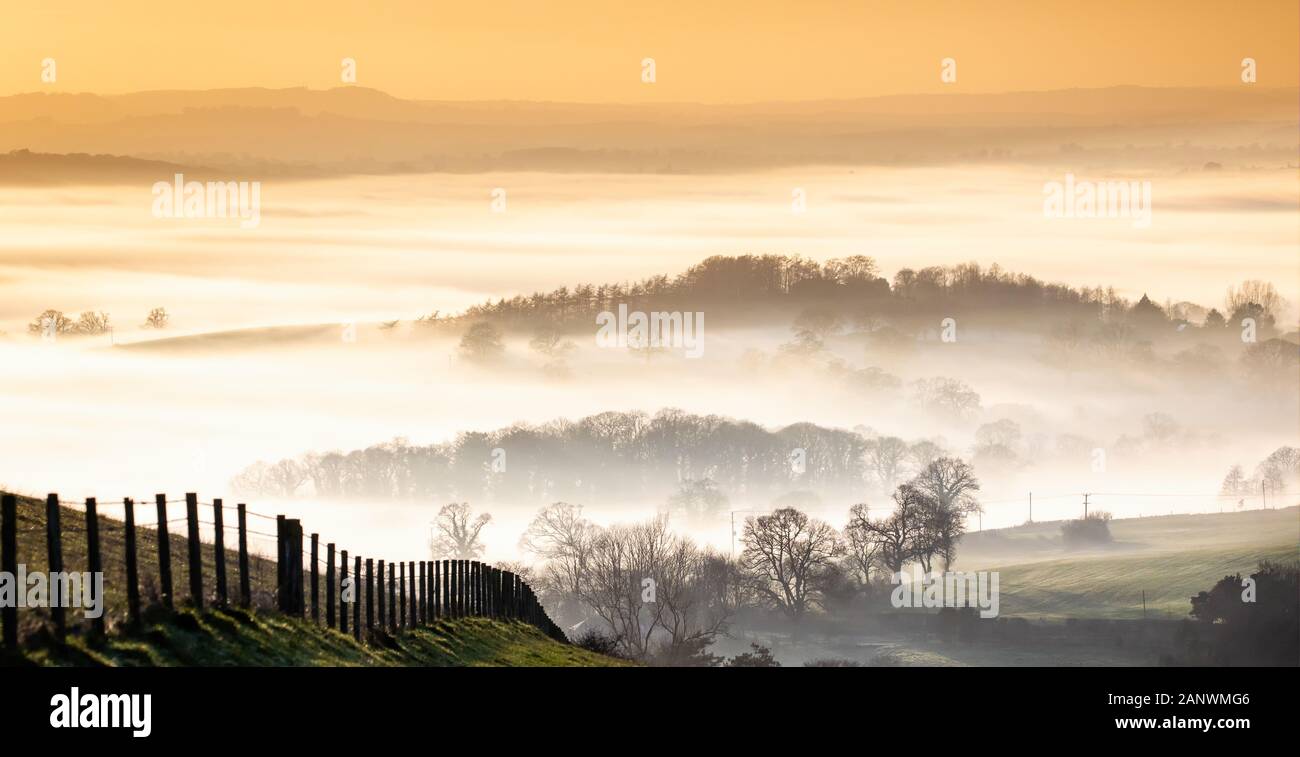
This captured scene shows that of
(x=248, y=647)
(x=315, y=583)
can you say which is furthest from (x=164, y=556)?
(x=315, y=583)

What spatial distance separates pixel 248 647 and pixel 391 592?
10443 mm

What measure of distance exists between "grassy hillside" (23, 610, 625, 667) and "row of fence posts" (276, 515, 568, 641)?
1.87ft

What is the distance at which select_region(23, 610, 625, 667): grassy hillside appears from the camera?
21.9m

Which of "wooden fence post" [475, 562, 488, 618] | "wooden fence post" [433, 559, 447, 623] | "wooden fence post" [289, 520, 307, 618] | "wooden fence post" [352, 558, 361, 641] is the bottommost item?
"wooden fence post" [475, 562, 488, 618]

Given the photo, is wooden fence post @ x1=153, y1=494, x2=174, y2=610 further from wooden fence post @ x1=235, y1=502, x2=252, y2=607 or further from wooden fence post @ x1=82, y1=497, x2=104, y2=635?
wooden fence post @ x1=235, y1=502, x2=252, y2=607

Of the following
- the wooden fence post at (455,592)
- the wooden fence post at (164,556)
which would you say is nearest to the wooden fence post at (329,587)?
the wooden fence post at (164,556)

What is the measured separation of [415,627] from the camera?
37.2 meters

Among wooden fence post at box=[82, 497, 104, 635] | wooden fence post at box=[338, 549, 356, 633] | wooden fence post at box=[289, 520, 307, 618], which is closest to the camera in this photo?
wooden fence post at box=[82, 497, 104, 635]

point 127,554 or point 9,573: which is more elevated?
point 9,573

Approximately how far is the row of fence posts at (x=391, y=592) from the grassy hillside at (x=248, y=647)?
1.87ft

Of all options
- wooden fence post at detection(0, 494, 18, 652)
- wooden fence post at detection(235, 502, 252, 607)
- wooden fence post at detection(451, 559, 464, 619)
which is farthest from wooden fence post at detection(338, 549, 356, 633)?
wooden fence post at detection(451, 559, 464, 619)

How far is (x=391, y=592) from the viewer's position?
1388 inches

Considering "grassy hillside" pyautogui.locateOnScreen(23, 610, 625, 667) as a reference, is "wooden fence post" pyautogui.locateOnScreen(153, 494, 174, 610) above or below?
above

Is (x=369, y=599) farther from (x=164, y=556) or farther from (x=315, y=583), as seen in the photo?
(x=164, y=556)
